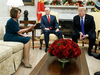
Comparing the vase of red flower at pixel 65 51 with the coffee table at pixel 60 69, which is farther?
the vase of red flower at pixel 65 51

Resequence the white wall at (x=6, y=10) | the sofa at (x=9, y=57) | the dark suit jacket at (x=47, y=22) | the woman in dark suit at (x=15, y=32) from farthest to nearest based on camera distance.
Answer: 1. the white wall at (x=6, y=10)
2. the dark suit jacket at (x=47, y=22)
3. the woman in dark suit at (x=15, y=32)
4. the sofa at (x=9, y=57)

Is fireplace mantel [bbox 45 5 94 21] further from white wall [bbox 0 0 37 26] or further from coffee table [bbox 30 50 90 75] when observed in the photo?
coffee table [bbox 30 50 90 75]

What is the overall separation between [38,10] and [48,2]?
72 cm

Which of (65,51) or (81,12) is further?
(81,12)

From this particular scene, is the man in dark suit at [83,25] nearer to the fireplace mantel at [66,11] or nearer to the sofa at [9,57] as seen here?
the sofa at [9,57]

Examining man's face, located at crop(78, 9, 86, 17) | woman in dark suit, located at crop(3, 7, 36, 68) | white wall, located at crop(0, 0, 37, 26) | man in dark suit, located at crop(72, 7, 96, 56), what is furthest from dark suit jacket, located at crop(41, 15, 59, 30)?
white wall, located at crop(0, 0, 37, 26)

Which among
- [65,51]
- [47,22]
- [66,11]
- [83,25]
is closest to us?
[65,51]

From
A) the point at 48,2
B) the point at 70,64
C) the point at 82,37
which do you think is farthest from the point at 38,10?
the point at 70,64

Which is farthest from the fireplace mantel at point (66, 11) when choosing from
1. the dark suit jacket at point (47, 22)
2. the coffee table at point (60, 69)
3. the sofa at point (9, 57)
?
the coffee table at point (60, 69)

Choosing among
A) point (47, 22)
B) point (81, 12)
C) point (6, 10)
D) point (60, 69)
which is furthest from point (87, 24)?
point (6, 10)

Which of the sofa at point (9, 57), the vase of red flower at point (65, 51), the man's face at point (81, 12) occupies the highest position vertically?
the man's face at point (81, 12)

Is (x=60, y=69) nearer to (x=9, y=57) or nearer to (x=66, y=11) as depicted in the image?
(x=9, y=57)

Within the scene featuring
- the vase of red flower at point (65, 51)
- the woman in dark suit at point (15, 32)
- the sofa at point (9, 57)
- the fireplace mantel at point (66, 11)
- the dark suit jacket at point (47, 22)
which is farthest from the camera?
the fireplace mantel at point (66, 11)

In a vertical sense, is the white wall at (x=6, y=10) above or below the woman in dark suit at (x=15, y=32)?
→ above
